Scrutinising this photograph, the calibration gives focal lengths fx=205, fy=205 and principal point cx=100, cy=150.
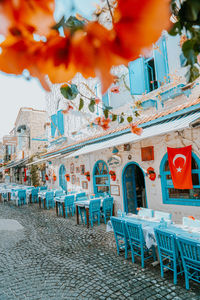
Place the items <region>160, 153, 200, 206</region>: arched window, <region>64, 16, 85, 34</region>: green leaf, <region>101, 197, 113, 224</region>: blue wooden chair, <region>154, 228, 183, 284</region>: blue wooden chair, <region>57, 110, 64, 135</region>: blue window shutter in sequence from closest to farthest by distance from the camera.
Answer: <region>64, 16, 85, 34</region>: green leaf, <region>154, 228, 183, 284</region>: blue wooden chair, <region>160, 153, 200, 206</region>: arched window, <region>101, 197, 113, 224</region>: blue wooden chair, <region>57, 110, 64, 135</region>: blue window shutter

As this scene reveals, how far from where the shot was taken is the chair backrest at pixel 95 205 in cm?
862

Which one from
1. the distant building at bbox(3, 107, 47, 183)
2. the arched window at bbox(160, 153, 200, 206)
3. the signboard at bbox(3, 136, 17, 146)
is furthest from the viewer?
the distant building at bbox(3, 107, 47, 183)

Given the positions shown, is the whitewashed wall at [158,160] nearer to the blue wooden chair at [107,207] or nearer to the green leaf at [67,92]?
the blue wooden chair at [107,207]

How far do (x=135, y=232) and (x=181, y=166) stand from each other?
2759mm

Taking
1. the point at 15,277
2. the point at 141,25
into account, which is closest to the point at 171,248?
the point at 15,277

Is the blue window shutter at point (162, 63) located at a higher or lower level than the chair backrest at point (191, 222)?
higher

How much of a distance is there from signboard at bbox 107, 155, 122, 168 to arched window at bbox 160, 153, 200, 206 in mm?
2423

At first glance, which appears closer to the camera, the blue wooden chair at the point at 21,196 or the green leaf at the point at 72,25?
the green leaf at the point at 72,25

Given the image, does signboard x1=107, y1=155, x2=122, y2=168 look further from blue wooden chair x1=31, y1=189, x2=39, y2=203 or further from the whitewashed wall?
blue wooden chair x1=31, y1=189, x2=39, y2=203

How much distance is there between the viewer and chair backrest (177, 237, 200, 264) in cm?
371

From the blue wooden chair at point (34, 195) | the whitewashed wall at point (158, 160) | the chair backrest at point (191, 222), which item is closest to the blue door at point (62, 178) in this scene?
the blue wooden chair at point (34, 195)

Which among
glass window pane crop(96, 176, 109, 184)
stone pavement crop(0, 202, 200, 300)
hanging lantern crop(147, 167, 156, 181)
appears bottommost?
stone pavement crop(0, 202, 200, 300)

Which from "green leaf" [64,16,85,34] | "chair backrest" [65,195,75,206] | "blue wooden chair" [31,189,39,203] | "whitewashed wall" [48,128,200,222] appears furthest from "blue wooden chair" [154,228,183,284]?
"blue wooden chair" [31,189,39,203]

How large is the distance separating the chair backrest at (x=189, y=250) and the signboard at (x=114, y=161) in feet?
18.9
